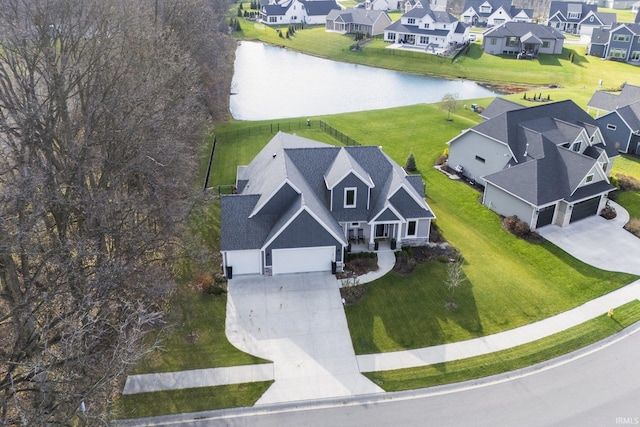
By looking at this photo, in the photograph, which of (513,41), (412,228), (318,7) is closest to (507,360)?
(412,228)

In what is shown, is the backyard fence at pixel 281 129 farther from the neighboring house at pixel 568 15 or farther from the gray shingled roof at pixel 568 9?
the gray shingled roof at pixel 568 9

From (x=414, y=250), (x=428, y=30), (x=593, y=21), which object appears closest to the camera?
(x=414, y=250)

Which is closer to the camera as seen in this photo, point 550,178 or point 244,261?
point 244,261

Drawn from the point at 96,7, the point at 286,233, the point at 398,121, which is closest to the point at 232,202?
the point at 286,233

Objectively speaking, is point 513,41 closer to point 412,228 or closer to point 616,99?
point 616,99

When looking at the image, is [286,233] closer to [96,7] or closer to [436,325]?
[436,325]

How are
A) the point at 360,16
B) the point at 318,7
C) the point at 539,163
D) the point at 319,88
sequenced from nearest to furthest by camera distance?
the point at 539,163 < the point at 319,88 < the point at 360,16 < the point at 318,7
